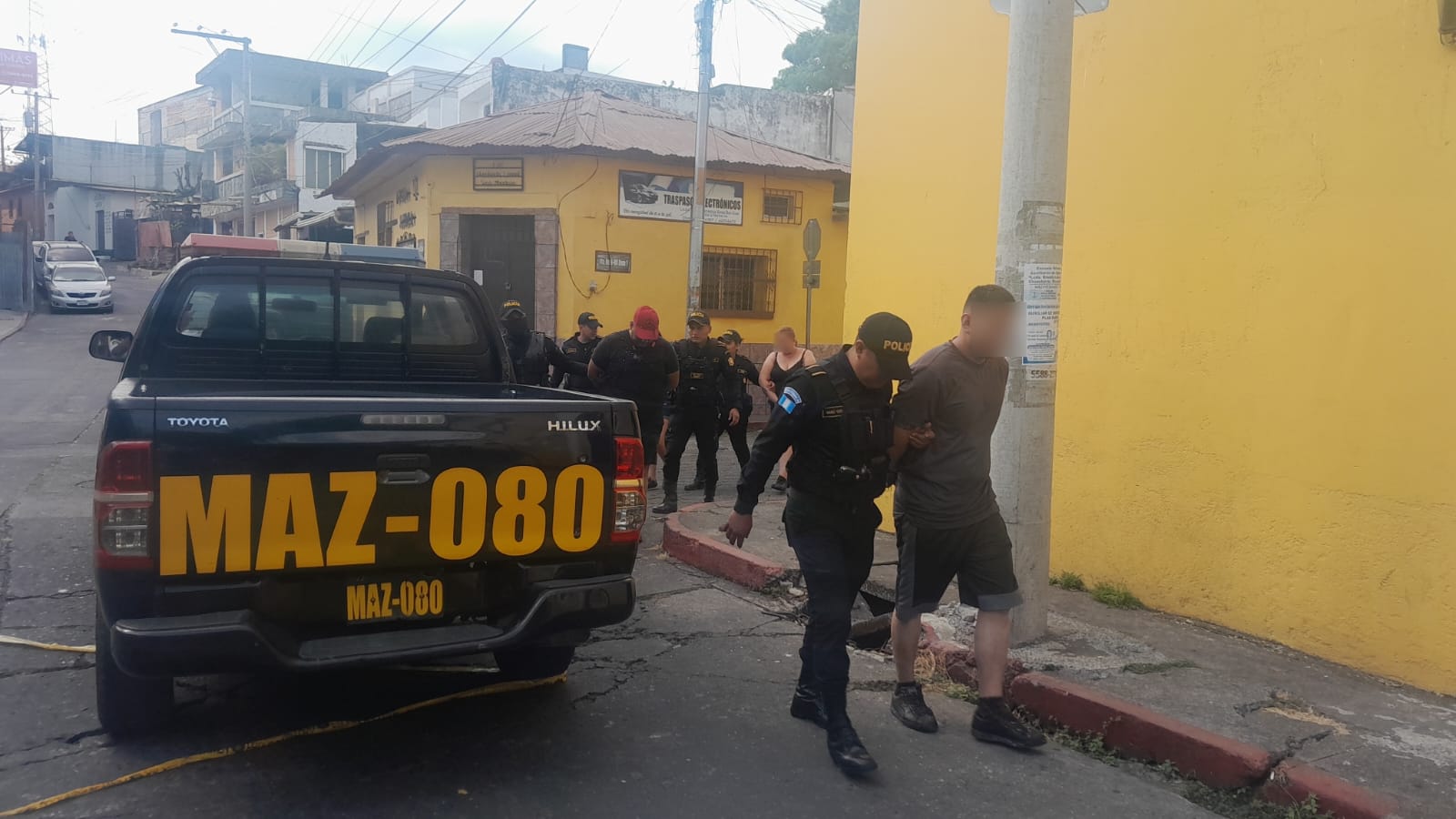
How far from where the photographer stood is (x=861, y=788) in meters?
3.71

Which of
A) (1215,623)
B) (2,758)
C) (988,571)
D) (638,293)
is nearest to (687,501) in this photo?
Answer: (1215,623)

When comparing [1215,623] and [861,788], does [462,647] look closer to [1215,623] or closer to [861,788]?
[861,788]

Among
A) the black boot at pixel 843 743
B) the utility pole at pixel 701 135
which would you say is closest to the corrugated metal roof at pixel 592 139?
the utility pole at pixel 701 135

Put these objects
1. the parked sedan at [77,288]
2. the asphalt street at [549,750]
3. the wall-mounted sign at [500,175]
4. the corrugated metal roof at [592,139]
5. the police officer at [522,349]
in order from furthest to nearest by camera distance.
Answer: the parked sedan at [77,288], the wall-mounted sign at [500,175], the corrugated metal roof at [592,139], the police officer at [522,349], the asphalt street at [549,750]

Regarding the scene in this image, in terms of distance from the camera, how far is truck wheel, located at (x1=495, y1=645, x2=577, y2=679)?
14.9 ft

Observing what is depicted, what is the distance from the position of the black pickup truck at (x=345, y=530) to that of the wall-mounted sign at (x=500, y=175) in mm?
11621

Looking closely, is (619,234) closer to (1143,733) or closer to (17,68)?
(1143,733)

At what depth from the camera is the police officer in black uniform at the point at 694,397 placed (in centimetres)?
883

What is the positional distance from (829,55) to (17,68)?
2967 centimetres

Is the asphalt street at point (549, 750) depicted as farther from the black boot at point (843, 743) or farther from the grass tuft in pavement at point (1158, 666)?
the grass tuft in pavement at point (1158, 666)

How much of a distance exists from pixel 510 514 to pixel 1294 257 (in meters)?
3.95

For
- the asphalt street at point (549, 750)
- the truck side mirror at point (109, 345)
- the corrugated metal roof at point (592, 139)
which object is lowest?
the asphalt street at point (549, 750)

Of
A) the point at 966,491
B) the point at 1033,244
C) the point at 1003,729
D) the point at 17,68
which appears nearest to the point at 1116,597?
the point at 1003,729

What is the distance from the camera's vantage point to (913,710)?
4297 mm
